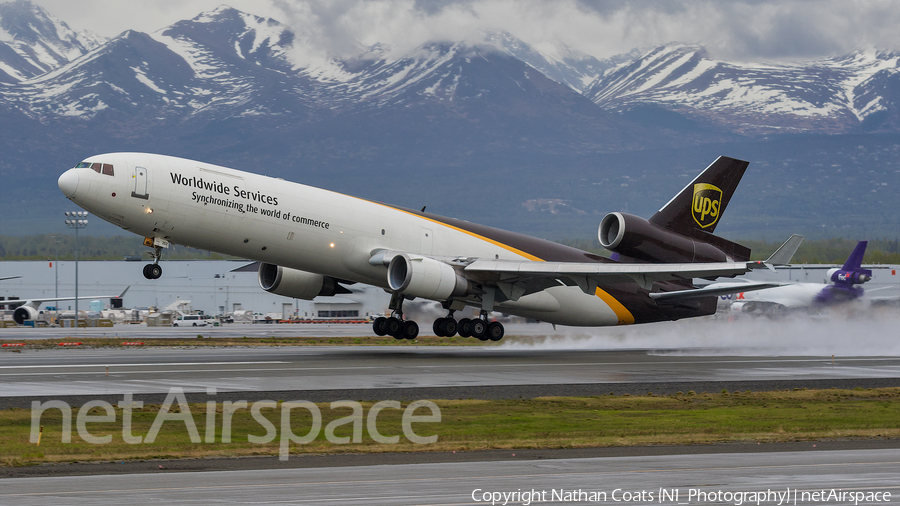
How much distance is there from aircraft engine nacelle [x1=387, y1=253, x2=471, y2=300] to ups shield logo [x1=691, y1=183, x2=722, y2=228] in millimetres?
13315

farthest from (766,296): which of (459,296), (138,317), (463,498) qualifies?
(463,498)

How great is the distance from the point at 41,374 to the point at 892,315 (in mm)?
42895

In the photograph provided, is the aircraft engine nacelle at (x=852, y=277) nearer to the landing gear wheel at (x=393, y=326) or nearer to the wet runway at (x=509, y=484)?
the landing gear wheel at (x=393, y=326)

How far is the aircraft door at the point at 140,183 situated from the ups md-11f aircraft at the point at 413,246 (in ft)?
0.13

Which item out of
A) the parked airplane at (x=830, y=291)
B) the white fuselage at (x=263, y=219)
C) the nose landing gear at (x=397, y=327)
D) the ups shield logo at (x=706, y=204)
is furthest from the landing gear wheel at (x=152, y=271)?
the parked airplane at (x=830, y=291)

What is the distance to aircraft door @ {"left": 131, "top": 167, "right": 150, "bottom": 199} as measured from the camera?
1266 inches

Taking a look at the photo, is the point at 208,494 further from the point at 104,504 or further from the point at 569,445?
the point at 569,445

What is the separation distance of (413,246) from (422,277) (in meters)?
3.09

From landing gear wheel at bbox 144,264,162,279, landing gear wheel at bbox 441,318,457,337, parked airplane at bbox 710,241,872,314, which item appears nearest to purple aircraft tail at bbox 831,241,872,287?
parked airplane at bbox 710,241,872,314

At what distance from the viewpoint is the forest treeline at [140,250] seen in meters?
124

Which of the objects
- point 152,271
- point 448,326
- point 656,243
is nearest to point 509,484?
point 152,271

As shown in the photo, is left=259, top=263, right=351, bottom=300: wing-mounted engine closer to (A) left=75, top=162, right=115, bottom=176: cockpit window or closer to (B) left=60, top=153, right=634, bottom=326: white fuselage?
(B) left=60, top=153, right=634, bottom=326: white fuselage

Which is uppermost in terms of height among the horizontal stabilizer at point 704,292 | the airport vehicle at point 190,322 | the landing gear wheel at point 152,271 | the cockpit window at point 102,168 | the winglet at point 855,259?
the cockpit window at point 102,168

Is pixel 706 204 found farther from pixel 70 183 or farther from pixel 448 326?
pixel 70 183
